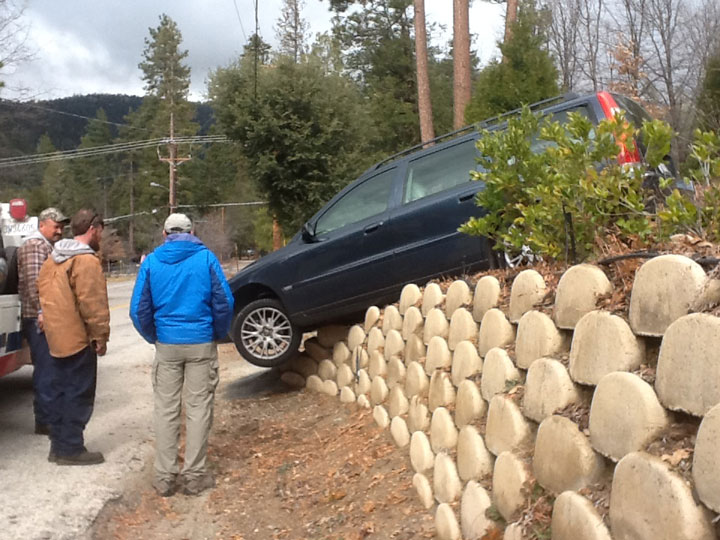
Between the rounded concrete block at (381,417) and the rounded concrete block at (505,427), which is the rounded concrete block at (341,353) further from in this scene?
the rounded concrete block at (505,427)

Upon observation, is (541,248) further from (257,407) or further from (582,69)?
(582,69)

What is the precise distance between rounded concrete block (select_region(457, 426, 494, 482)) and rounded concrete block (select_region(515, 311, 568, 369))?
47 cm

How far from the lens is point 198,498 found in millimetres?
5609

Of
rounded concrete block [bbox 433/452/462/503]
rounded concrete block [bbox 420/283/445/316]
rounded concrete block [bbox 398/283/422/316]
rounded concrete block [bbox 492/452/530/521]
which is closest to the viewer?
rounded concrete block [bbox 492/452/530/521]

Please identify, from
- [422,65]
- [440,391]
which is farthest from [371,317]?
[422,65]

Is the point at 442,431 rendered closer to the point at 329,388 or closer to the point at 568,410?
the point at 568,410

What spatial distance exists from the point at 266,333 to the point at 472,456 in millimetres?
4103

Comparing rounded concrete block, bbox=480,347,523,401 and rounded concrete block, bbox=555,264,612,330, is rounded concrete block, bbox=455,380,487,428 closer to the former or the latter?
rounded concrete block, bbox=480,347,523,401

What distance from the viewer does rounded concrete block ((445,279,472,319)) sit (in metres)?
5.04

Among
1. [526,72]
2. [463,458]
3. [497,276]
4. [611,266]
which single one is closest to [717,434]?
[611,266]

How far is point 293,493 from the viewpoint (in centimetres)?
558

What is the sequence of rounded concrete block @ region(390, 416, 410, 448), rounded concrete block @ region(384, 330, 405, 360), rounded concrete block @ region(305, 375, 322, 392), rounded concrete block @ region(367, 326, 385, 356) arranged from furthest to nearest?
1. rounded concrete block @ region(305, 375, 322, 392)
2. rounded concrete block @ region(367, 326, 385, 356)
3. rounded concrete block @ region(384, 330, 405, 360)
4. rounded concrete block @ region(390, 416, 410, 448)

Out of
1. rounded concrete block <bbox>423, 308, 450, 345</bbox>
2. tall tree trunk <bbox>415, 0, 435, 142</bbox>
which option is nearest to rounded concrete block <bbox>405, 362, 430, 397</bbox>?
rounded concrete block <bbox>423, 308, 450, 345</bbox>

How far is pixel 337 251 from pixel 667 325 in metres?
4.76
